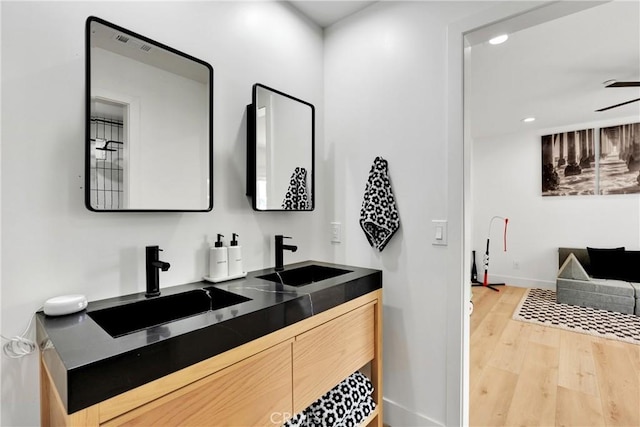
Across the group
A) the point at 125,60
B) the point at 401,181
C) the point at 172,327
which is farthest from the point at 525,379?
the point at 125,60

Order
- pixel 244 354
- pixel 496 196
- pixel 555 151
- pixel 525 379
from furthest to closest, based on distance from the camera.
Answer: pixel 496 196 → pixel 555 151 → pixel 525 379 → pixel 244 354

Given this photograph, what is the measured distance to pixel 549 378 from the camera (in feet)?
7.87

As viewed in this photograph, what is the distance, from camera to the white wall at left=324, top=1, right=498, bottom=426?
170cm

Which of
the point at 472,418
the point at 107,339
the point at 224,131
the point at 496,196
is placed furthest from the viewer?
the point at 496,196

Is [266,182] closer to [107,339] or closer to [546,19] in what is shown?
[107,339]

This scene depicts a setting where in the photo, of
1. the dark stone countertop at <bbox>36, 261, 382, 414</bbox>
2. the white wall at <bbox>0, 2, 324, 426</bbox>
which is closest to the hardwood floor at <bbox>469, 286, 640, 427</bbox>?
the dark stone countertop at <bbox>36, 261, 382, 414</bbox>

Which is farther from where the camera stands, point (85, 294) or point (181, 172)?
point (181, 172)

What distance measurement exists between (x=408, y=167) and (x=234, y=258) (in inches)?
43.4

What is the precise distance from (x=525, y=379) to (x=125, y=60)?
3.23m

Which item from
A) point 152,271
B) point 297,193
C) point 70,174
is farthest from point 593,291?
point 70,174

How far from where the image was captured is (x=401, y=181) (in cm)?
186

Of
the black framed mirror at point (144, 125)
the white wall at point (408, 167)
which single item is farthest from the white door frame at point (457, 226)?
the black framed mirror at point (144, 125)

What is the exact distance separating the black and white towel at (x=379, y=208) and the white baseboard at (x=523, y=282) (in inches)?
178
